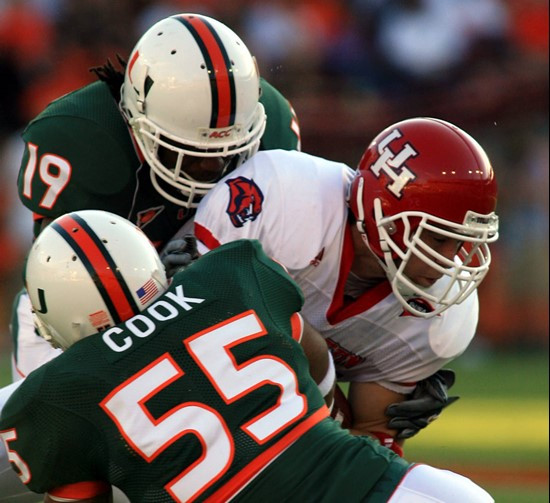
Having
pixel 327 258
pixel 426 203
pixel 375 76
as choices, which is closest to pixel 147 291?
pixel 327 258

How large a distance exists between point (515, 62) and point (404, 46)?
103 cm

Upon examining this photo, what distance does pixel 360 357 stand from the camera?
4.35 m

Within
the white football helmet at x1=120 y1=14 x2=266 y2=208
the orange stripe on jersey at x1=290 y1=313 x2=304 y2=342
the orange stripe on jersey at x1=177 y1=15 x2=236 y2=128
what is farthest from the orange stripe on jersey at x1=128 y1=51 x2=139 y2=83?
the orange stripe on jersey at x1=290 y1=313 x2=304 y2=342

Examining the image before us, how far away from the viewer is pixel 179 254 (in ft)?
13.3

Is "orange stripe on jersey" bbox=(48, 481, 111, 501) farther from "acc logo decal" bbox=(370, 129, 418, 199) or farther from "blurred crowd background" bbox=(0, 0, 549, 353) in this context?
"blurred crowd background" bbox=(0, 0, 549, 353)

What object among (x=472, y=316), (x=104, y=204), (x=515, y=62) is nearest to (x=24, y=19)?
(x=515, y=62)

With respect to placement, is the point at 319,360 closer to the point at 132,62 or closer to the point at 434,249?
the point at 434,249

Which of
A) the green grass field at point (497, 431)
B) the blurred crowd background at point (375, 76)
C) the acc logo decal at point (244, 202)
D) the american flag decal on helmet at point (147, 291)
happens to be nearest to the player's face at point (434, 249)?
the acc logo decal at point (244, 202)

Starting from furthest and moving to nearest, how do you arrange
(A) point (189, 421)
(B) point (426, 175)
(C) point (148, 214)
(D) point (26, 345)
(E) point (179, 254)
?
(D) point (26, 345), (C) point (148, 214), (E) point (179, 254), (B) point (426, 175), (A) point (189, 421)

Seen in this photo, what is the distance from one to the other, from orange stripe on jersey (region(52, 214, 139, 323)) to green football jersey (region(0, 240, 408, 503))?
0.10m

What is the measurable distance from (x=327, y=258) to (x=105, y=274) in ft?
3.16

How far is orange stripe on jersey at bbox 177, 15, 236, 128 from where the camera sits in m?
4.30

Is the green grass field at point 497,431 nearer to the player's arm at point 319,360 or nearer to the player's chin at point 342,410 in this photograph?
the player's chin at point 342,410

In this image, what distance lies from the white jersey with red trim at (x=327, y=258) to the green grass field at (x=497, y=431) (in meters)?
2.10
